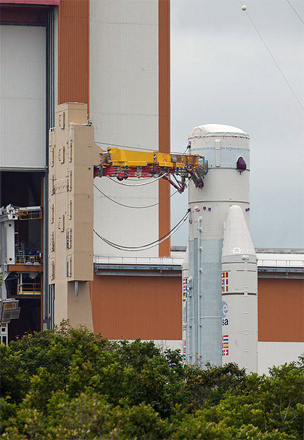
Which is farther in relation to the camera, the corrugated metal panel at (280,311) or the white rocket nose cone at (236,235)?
the corrugated metal panel at (280,311)

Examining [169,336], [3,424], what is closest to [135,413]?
[3,424]

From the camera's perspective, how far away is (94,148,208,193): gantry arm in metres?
76.0

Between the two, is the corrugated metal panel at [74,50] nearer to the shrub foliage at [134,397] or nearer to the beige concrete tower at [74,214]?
the beige concrete tower at [74,214]

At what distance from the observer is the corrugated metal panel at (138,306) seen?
92.0m

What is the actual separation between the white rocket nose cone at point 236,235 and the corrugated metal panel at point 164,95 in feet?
68.3

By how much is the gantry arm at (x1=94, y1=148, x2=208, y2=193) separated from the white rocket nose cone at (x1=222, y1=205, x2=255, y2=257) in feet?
8.66

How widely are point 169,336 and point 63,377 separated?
31581mm

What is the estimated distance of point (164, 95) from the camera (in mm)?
96875

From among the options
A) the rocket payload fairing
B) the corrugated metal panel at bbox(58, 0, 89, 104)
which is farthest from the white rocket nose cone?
the corrugated metal panel at bbox(58, 0, 89, 104)

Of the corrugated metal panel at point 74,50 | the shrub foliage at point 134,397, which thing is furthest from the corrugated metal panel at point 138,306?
the shrub foliage at point 134,397

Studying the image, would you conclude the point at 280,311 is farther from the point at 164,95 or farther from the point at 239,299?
the point at 239,299

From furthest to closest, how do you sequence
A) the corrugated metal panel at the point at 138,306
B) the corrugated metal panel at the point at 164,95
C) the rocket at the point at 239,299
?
the corrugated metal panel at the point at 164,95 → the corrugated metal panel at the point at 138,306 → the rocket at the point at 239,299

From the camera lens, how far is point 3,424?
169ft

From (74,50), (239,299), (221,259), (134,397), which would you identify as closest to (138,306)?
(221,259)
